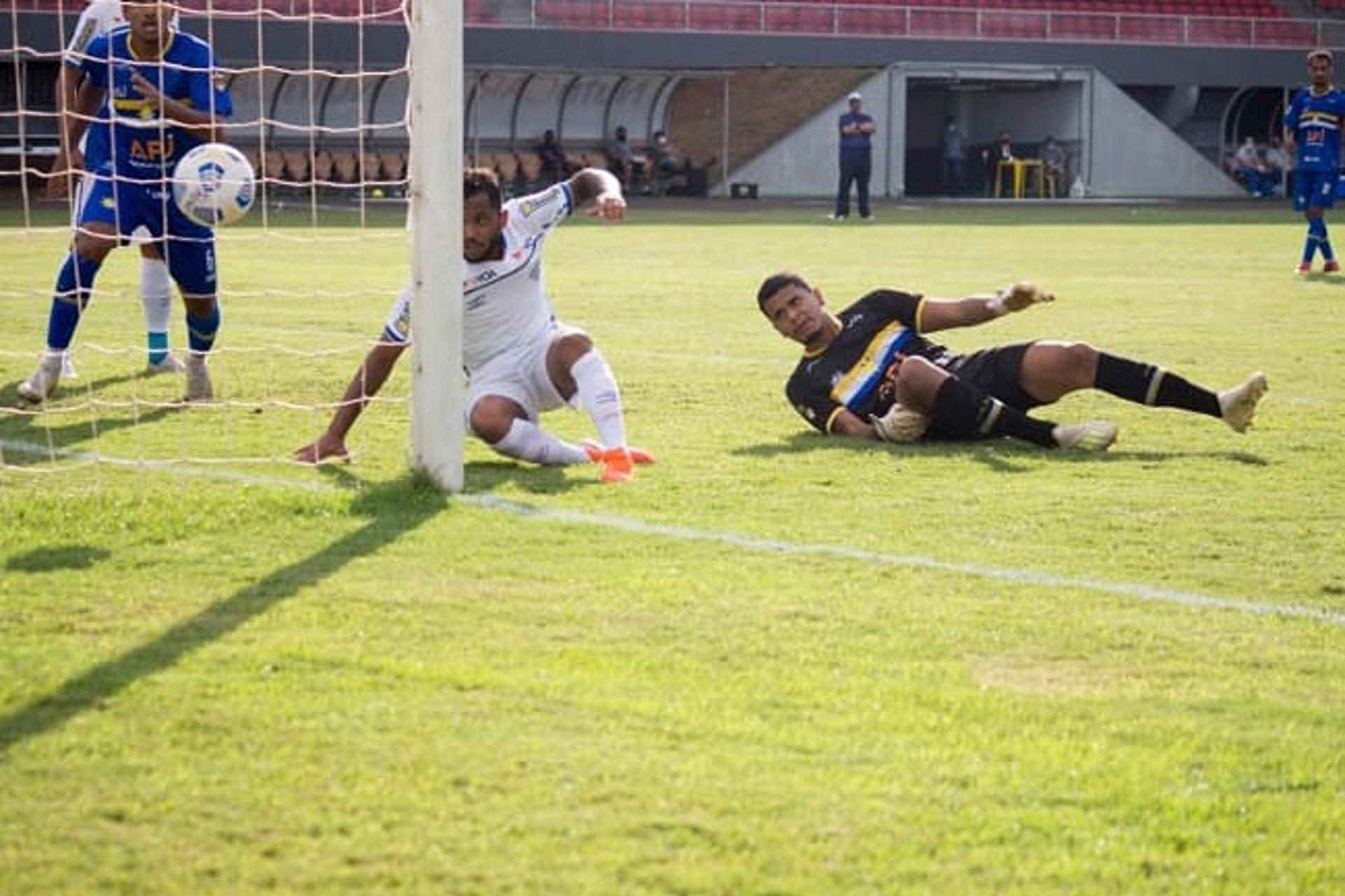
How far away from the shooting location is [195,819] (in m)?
3.59

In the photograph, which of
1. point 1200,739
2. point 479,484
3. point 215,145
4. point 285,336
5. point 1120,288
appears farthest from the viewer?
point 1120,288

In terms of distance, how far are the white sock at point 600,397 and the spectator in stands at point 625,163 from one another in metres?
33.8

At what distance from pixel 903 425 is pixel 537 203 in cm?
163

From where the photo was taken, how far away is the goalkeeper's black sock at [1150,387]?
8.12 metres

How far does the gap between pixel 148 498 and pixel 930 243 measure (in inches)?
760

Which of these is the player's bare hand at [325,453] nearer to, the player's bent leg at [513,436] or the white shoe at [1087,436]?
the player's bent leg at [513,436]

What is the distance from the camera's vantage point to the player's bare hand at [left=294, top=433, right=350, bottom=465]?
743 cm

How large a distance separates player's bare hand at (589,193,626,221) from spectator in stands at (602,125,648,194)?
1332 inches

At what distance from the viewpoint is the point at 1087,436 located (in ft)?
26.3

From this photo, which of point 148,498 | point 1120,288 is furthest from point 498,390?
point 1120,288

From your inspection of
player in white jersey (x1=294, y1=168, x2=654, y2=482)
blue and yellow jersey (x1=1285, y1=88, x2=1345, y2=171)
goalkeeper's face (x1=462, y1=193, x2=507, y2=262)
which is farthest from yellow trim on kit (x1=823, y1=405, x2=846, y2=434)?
blue and yellow jersey (x1=1285, y1=88, x2=1345, y2=171)

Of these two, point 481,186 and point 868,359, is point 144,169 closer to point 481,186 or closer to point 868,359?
point 481,186

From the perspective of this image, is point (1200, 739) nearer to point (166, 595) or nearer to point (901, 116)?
point (166, 595)

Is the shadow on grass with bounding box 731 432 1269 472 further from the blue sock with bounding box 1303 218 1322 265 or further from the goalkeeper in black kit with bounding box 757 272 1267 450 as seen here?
the blue sock with bounding box 1303 218 1322 265
